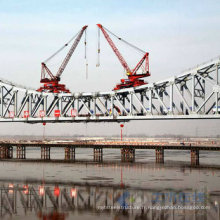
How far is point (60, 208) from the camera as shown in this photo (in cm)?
3706

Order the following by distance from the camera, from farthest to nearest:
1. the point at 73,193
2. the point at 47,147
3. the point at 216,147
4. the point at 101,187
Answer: the point at 47,147 → the point at 216,147 → the point at 101,187 → the point at 73,193

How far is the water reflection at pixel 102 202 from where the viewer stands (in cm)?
3466

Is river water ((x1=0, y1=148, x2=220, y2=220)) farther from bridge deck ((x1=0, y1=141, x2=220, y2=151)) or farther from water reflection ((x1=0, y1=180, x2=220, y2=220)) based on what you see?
bridge deck ((x1=0, y1=141, x2=220, y2=151))

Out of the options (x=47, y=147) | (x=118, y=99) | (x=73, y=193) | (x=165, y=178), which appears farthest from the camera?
(x=118, y=99)

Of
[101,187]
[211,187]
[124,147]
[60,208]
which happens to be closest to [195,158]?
[124,147]

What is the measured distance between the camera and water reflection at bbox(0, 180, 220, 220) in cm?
3466

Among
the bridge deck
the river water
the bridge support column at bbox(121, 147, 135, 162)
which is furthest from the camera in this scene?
the bridge support column at bbox(121, 147, 135, 162)

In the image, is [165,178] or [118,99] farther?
[118,99]

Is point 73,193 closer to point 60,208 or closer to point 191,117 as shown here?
point 60,208

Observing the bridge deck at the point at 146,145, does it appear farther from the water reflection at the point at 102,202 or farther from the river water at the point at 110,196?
the water reflection at the point at 102,202

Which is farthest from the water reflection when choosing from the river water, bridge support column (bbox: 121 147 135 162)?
bridge support column (bbox: 121 147 135 162)

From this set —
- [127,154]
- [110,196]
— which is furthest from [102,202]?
[127,154]

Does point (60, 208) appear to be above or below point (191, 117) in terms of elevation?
below

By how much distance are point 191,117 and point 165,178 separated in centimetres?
3733
